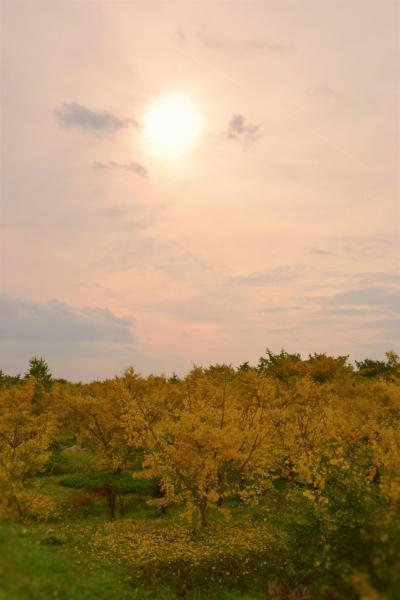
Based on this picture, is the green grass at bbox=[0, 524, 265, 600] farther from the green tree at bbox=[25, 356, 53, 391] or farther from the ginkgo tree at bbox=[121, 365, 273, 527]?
the green tree at bbox=[25, 356, 53, 391]

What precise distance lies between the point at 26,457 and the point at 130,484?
10.0 meters

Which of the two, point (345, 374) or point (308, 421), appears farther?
point (345, 374)

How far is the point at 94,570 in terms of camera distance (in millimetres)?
17750

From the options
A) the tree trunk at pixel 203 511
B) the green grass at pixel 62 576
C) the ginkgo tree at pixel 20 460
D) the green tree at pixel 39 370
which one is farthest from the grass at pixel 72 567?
the green tree at pixel 39 370

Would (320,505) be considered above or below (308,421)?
below

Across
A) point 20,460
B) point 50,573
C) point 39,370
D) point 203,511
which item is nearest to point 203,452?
point 203,511

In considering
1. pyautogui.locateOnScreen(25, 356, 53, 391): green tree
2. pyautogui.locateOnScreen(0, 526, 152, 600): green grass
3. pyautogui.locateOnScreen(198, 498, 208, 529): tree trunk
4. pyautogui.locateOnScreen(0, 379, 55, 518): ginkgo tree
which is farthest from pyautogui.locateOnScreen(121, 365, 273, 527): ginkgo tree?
pyautogui.locateOnScreen(25, 356, 53, 391): green tree

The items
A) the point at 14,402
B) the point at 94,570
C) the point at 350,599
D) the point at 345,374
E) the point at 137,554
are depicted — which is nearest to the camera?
the point at 350,599

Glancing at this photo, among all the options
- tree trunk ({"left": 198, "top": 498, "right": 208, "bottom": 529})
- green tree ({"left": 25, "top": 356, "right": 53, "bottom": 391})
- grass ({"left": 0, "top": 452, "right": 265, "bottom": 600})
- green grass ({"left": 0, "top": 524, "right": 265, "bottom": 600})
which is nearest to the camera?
green grass ({"left": 0, "top": 524, "right": 265, "bottom": 600})

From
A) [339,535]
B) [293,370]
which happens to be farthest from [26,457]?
[293,370]

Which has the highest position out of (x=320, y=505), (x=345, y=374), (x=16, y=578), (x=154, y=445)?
(x=345, y=374)

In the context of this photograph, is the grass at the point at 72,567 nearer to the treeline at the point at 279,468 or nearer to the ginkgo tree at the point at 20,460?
the ginkgo tree at the point at 20,460

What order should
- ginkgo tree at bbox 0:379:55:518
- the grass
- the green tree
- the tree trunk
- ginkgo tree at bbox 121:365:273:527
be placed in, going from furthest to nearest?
the green tree < the tree trunk < ginkgo tree at bbox 121:365:273:527 < ginkgo tree at bbox 0:379:55:518 < the grass

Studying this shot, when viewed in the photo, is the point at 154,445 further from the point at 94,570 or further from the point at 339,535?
the point at 339,535
